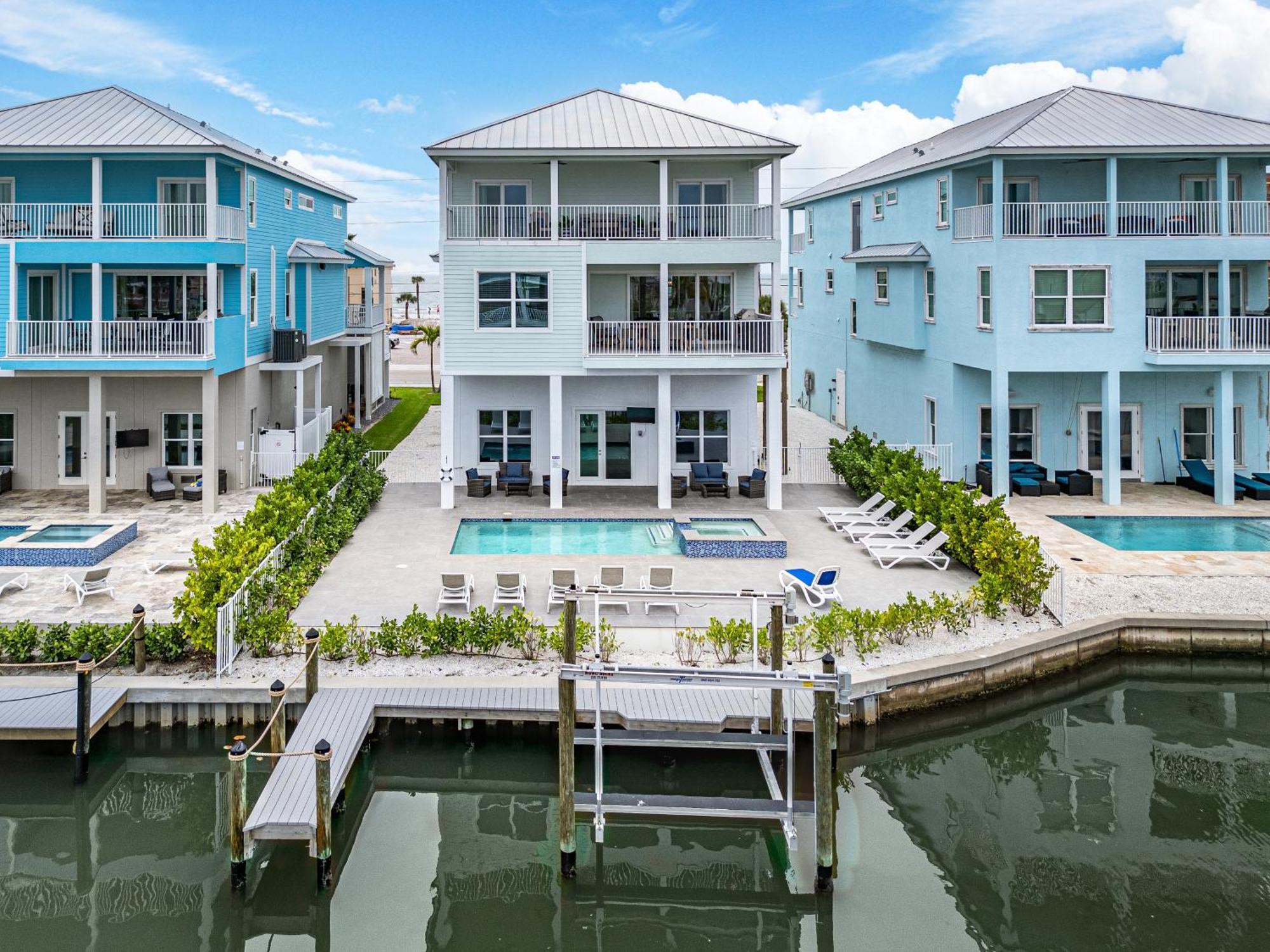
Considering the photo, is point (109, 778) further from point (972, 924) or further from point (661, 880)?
point (972, 924)

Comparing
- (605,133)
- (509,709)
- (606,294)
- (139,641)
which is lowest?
(509,709)

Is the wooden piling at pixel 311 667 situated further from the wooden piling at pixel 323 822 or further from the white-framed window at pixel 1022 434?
the white-framed window at pixel 1022 434

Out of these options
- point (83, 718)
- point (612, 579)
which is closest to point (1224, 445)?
point (612, 579)

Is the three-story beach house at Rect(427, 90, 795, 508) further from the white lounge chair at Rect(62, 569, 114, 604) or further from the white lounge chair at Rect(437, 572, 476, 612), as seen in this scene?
the white lounge chair at Rect(62, 569, 114, 604)

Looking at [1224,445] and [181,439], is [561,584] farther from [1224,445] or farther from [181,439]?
[1224,445]

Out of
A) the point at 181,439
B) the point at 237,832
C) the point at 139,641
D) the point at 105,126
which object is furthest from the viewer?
the point at 181,439

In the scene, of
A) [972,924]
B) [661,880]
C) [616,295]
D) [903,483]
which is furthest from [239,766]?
[616,295]
